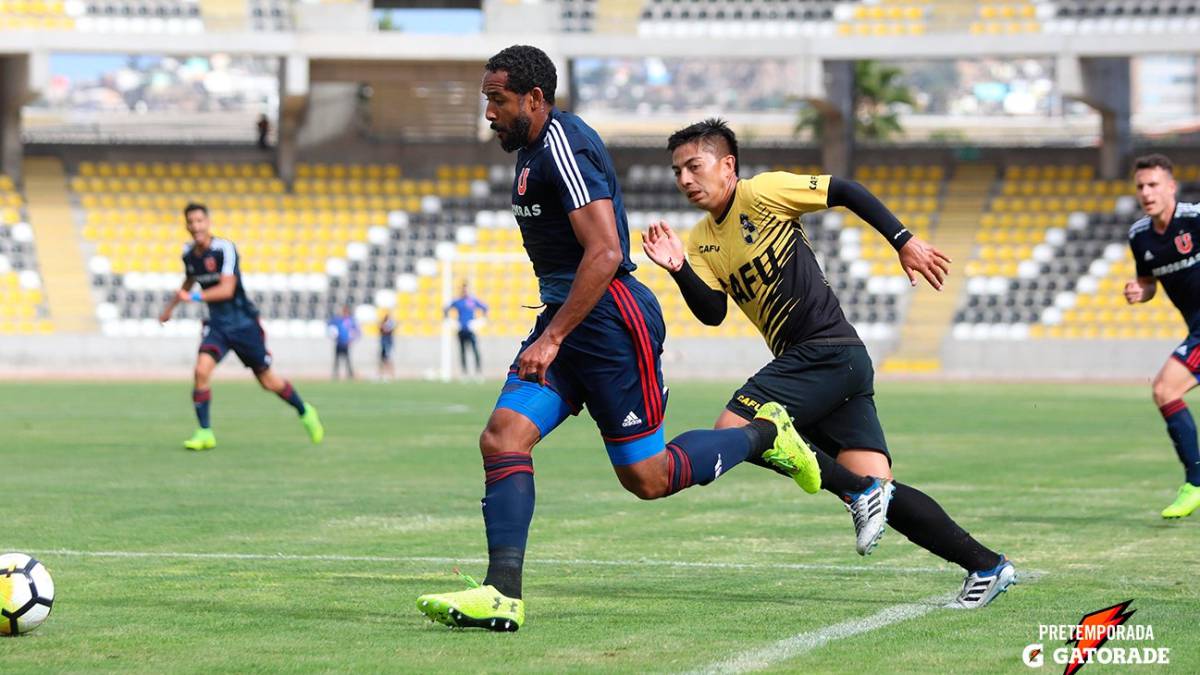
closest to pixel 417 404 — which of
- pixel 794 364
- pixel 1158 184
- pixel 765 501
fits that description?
pixel 765 501

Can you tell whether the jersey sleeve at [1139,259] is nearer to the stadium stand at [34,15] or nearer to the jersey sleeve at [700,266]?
the jersey sleeve at [700,266]

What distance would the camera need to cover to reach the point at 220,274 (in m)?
16.9

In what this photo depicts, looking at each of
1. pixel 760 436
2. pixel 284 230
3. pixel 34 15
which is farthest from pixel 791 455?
pixel 34 15

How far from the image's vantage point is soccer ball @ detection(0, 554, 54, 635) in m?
→ 6.25

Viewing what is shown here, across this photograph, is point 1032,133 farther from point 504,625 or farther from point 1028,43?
point 504,625

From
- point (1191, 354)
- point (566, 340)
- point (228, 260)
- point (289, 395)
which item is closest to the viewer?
point (566, 340)

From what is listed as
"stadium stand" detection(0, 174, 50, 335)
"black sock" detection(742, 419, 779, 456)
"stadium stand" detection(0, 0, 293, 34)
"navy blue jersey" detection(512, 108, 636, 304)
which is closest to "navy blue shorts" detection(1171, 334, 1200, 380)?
"black sock" detection(742, 419, 779, 456)

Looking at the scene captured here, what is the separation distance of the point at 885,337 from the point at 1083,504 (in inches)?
1090

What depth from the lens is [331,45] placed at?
39.6 meters

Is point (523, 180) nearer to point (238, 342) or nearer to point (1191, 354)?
point (1191, 354)

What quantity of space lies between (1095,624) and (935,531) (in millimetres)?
904

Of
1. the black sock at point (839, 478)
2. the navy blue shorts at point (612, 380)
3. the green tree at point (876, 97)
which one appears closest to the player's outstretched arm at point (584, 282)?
the navy blue shorts at point (612, 380)

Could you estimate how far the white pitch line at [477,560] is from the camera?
8492 millimetres

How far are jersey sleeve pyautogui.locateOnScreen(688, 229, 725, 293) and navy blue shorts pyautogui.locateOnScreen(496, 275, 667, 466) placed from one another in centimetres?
95
